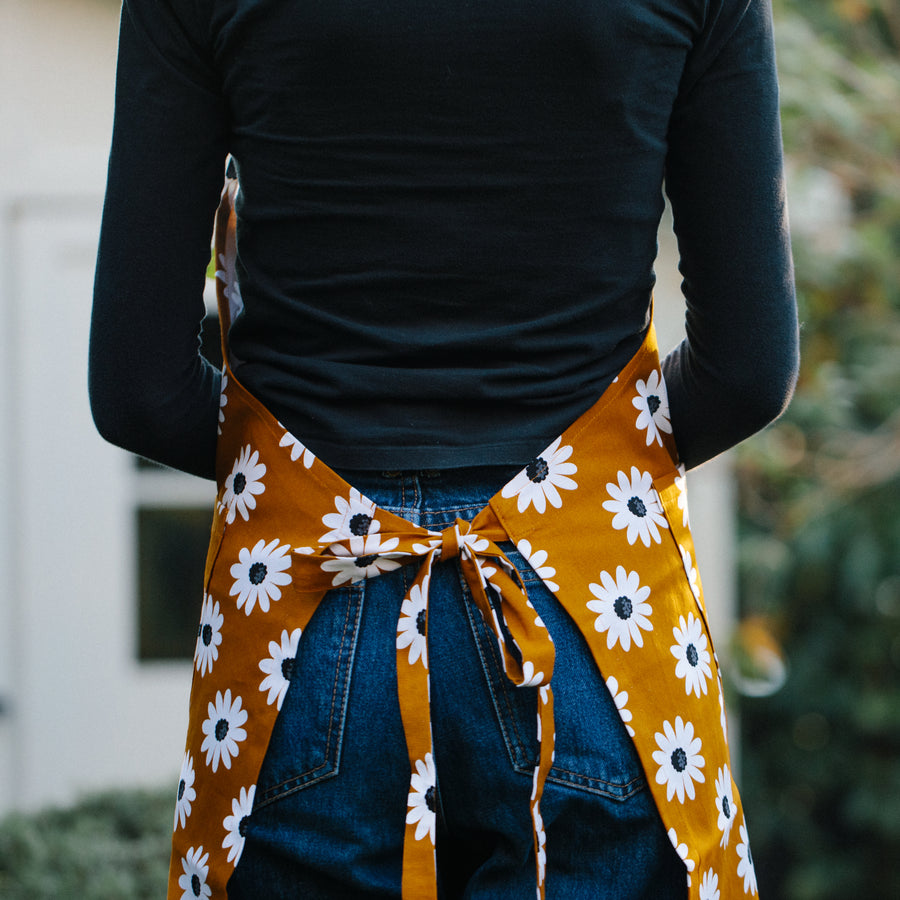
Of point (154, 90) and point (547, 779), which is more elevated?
point (154, 90)

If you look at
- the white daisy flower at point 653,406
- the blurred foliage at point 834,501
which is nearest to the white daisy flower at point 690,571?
the white daisy flower at point 653,406

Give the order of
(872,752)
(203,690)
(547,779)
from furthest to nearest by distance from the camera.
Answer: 1. (872,752)
2. (203,690)
3. (547,779)

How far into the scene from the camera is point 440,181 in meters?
1.11

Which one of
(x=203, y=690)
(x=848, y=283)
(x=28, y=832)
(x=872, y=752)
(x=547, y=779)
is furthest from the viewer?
(x=872, y=752)

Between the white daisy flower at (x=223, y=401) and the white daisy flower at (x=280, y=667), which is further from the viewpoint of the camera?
the white daisy flower at (x=223, y=401)

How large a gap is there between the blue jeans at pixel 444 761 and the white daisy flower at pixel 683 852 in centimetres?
1

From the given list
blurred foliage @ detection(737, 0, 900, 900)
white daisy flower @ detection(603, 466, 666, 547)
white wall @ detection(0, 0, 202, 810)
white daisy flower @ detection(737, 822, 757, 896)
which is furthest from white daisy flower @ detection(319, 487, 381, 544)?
blurred foliage @ detection(737, 0, 900, 900)

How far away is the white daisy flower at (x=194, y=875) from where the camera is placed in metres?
1.15

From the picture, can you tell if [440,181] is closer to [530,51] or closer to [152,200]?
[530,51]

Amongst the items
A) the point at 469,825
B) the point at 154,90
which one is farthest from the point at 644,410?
the point at 154,90

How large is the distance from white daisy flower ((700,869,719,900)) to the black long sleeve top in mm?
414

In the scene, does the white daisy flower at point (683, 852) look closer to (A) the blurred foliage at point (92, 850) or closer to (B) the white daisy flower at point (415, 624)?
(B) the white daisy flower at point (415, 624)

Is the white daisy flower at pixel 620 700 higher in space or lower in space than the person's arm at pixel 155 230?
lower

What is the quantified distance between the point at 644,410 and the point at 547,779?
0.36 meters
